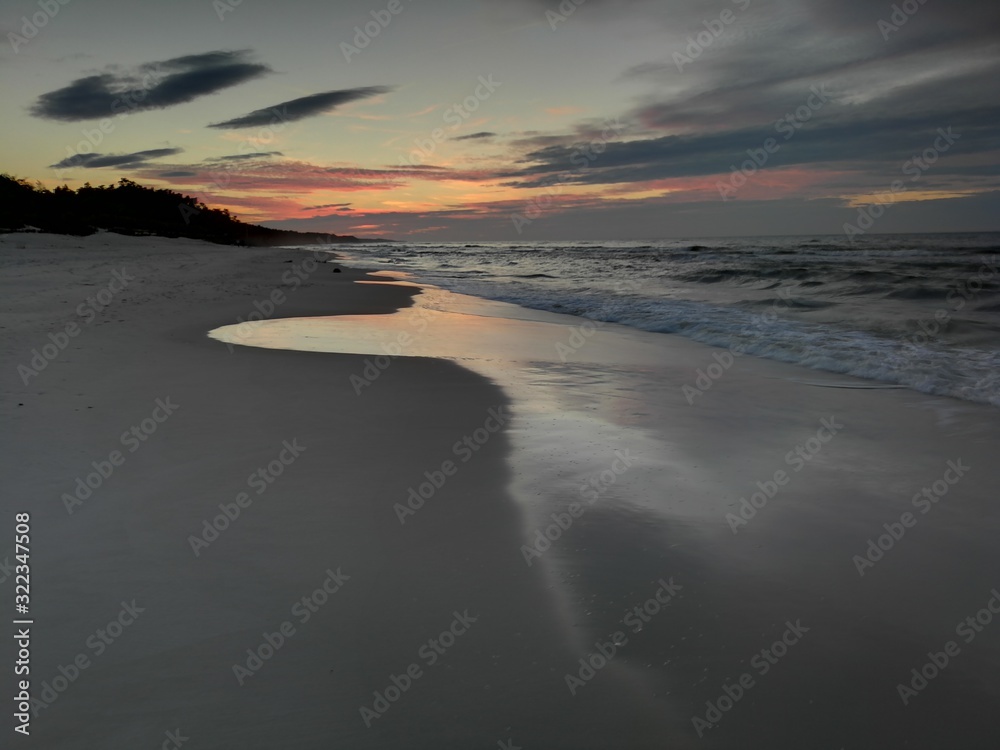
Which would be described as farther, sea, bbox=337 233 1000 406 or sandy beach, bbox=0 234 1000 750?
sea, bbox=337 233 1000 406

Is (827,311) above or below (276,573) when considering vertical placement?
below

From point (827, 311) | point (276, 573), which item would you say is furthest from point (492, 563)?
point (827, 311)

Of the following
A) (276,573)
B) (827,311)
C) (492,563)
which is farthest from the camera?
(827,311)

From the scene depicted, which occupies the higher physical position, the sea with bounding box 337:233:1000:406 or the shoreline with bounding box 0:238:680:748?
the shoreline with bounding box 0:238:680:748

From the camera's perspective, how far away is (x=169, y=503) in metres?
3.51

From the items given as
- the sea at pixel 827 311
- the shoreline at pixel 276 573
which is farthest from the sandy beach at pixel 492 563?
the sea at pixel 827 311

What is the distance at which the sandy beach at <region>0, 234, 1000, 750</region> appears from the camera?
6.97 ft

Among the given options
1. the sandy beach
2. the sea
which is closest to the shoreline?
the sandy beach

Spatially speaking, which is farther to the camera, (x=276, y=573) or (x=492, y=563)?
(x=492, y=563)

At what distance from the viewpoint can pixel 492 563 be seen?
3059mm

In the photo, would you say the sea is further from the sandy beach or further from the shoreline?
the shoreline

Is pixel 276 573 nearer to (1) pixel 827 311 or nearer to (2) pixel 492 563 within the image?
(2) pixel 492 563

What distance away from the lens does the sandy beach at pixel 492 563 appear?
2.12m

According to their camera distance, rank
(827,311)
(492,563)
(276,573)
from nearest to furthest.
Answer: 1. (276,573)
2. (492,563)
3. (827,311)
